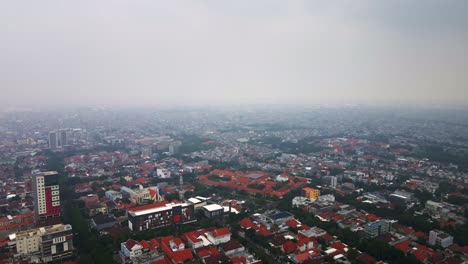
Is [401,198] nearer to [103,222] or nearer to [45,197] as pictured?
[103,222]

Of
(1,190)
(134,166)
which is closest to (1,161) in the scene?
(1,190)

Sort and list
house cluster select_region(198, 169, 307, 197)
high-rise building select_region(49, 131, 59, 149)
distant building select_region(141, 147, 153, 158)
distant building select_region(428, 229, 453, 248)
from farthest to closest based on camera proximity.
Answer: high-rise building select_region(49, 131, 59, 149), distant building select_region(141, 147, 153, 158), house cluster select_region(198, 169, 307, 197), distant building select_region(428, 229, 453, 248)

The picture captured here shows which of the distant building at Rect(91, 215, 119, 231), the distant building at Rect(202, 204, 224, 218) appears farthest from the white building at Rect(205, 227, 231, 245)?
the distant building at Rect(91, 215, 119, 231)

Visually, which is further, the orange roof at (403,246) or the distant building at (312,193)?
the distant building at (312,193)

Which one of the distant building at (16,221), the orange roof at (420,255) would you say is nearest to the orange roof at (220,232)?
the orange roof at (420,255)

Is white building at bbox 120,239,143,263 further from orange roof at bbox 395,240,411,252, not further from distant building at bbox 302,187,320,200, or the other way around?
distant building at bbox 302,187,320,200

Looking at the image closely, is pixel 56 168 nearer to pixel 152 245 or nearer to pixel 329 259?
pixel 152 245

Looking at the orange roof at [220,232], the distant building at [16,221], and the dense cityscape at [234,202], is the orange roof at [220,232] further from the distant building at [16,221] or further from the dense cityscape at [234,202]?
the distant building at [16,221]
